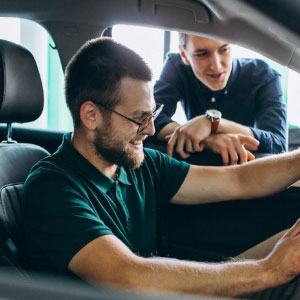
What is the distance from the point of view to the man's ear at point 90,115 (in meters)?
1.50

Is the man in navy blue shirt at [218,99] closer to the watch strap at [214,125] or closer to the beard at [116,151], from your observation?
the watch strap at [214,125]

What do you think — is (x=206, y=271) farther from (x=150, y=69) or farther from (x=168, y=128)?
(x=168, y=128)

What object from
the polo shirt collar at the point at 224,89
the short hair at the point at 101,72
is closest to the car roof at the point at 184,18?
the short hair at the point at 101,72

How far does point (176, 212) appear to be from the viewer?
5.50 ft

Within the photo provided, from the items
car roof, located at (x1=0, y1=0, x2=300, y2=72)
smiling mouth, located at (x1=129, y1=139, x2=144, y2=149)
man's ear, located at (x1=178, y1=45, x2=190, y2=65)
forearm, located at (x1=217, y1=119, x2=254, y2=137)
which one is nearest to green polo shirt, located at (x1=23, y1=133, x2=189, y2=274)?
smiling mouth, located at (x1=129, y1=139, x2=144, y2=149)

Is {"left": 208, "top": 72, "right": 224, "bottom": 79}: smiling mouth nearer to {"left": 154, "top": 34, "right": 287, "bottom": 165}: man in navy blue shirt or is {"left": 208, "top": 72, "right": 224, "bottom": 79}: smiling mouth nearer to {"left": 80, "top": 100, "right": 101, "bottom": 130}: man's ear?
{"left": 154, "top": 34, "right": 287, "bottom": 165}: man in navy blue shirt

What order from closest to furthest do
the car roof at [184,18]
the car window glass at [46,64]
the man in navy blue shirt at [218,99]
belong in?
1. the car roof at [184,18]
2. the man in navy blue shirt at [218,99]
3. the car window glass at [46,64]

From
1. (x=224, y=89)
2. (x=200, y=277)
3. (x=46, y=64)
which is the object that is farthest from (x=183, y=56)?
(x=46, y=64)

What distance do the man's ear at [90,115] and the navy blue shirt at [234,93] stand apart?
60 centimetres

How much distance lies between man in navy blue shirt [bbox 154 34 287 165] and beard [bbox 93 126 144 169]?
9.7 inches

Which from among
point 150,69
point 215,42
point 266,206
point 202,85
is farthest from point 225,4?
point 202,85

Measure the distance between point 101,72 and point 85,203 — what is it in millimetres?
389

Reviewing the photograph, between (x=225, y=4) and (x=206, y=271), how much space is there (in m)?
0.58

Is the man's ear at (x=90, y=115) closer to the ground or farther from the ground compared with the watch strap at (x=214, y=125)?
farther from the ground
